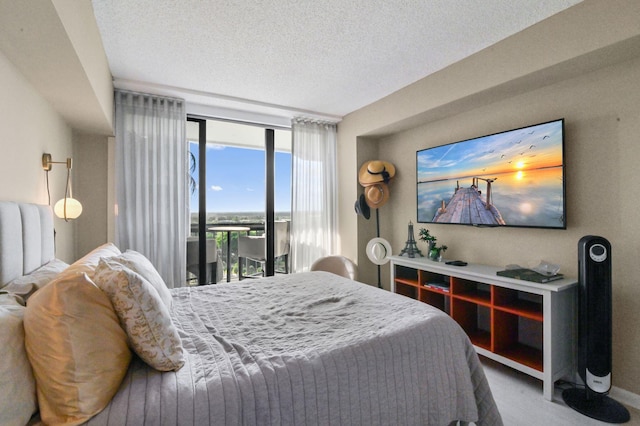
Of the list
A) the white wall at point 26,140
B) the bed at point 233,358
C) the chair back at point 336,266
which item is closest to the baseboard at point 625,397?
the bed at point 233,358

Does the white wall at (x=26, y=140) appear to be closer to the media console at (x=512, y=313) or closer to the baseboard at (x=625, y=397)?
the media console at (x=512, y=313)

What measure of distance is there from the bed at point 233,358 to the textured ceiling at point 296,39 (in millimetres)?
1477

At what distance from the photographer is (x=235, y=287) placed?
2.33 meters

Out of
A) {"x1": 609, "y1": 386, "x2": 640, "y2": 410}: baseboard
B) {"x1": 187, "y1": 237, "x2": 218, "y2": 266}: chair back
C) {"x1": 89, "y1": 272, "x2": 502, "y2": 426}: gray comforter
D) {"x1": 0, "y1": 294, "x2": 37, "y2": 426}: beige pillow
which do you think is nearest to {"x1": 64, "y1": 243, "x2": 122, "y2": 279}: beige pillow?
{"x1": 0, "y1": 294, "x2": 37, "y2": 426}: beige pillow

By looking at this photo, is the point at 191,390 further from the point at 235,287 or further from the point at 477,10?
the point at 477,10

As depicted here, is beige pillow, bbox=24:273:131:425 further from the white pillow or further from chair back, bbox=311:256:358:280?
chair back, bbox=311:256:358:280

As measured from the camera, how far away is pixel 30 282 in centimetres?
136

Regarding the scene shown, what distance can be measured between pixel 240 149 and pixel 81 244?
2.31 m

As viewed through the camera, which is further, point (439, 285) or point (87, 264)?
point (439, 285)

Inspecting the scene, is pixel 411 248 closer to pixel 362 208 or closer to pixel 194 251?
pixel 362 208

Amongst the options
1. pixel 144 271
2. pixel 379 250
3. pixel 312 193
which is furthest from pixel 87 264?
pixel 312 193

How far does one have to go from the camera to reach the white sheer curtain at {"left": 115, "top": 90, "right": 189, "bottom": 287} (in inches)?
126

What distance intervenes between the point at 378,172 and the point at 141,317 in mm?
3090

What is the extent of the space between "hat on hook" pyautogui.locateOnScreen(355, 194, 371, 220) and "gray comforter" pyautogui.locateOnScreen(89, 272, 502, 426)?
2010 millimetres
